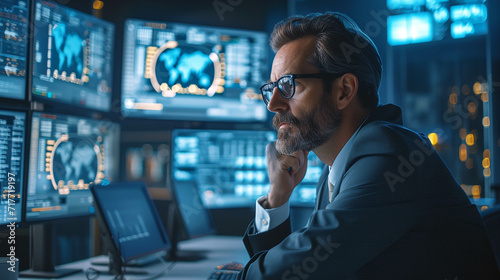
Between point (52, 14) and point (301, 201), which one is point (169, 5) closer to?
point (52, 14)

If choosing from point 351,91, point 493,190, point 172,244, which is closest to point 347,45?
point 351,91

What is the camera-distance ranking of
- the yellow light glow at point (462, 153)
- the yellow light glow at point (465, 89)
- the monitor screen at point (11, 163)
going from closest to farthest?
the monitor screen at point (11, 163) < the yellow light glow at point (465, 89) < the yellow light glow at point (462, 153)

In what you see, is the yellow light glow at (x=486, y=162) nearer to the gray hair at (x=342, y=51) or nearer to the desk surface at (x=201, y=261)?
the desk surface at (x=201, y=261)

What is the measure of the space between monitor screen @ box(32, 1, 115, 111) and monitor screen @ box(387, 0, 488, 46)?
2.13 meters

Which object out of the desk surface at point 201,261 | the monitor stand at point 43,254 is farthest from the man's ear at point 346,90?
the monitor stand at point 43,254

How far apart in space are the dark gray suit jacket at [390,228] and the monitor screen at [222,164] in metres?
1.13

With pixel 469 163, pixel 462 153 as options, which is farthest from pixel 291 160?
pixel 462 153

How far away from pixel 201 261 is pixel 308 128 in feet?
2.82

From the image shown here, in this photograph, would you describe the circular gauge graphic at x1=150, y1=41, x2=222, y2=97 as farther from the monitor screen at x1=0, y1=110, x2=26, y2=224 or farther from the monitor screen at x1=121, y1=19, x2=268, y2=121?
the monitor screen at x1=0, y1=110, x2=26, y2=224

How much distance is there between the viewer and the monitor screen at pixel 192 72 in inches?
77.7

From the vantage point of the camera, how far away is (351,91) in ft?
3.84

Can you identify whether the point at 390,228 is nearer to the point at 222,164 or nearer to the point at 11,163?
the point at 11,163

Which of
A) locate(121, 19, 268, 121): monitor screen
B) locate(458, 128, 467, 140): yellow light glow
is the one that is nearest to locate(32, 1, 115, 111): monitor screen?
locate(121, 19, 268, 121): monitor screen

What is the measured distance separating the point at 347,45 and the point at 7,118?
100 cm
